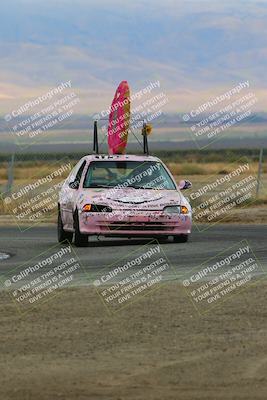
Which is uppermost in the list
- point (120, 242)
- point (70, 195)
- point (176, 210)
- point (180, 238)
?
point (70, 195)

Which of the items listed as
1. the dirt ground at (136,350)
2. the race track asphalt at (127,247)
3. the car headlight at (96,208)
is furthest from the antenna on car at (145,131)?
the dirt ground at (136,350)

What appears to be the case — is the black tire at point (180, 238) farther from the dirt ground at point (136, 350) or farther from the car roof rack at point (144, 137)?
the dirt ground at point (136, 350)

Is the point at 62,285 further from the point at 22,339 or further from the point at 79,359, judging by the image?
the point at 79,359

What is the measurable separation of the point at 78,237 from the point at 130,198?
1.04 metres

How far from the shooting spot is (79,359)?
10625mm

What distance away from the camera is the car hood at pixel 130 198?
20969 mm

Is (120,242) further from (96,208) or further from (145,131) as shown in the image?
(145,131)

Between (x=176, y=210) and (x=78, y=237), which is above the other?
(x=176, y=210)

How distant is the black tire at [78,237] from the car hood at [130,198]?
0.31 m

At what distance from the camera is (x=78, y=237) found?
21.2m

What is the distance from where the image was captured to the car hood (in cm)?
2097

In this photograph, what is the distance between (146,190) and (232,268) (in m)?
4.16

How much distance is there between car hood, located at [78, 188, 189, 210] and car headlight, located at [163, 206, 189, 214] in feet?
0.21

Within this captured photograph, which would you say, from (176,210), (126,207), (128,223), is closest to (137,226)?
(128,223)
